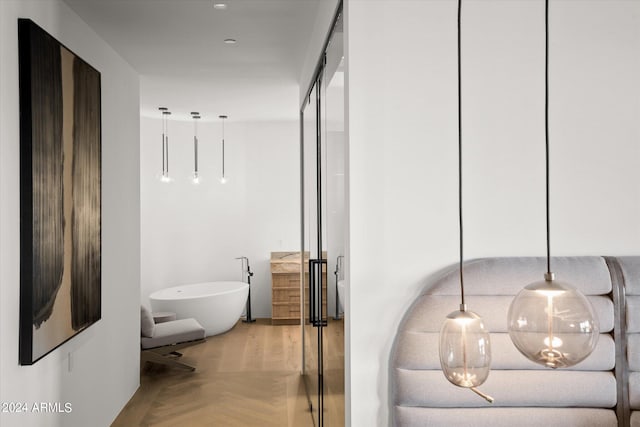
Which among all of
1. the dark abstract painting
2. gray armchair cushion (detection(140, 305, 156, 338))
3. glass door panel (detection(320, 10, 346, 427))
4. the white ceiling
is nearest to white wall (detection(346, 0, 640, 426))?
glass door panel (detection(320, 10, 346, 427))

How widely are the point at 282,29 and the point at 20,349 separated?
7.84ft

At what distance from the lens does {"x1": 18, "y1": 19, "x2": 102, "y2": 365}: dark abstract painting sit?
2.44 m

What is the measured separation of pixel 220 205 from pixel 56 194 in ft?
17.8

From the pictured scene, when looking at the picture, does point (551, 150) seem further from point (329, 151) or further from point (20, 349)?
point (20, 349)

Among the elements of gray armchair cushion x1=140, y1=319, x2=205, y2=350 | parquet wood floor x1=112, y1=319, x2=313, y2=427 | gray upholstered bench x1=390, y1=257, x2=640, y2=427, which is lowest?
parquet wood floor x1=112, y1=319, x2=313, y2=427

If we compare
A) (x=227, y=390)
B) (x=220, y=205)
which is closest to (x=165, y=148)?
(x=220, y=205)

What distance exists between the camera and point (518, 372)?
2.07 metres

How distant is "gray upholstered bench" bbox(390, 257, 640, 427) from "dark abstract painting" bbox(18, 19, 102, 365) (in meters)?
1.65

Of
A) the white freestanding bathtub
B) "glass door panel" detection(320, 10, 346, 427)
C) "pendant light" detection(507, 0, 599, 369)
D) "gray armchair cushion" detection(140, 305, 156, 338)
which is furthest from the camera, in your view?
the white freestanding bathtub

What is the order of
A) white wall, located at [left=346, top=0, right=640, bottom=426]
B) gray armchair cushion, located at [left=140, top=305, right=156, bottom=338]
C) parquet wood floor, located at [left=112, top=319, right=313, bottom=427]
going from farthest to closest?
gray armchair cushion, located at [left=140, top=305, right=156, bottom=338], parquet wood floor, located at [left=112, top=319, right=313, bottom=427], white wall, located at [left=346, top=0, right=640, bottom=426]

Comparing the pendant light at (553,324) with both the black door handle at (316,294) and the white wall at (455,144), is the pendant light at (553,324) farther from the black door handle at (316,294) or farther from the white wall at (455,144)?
the black door handle at (316,294)

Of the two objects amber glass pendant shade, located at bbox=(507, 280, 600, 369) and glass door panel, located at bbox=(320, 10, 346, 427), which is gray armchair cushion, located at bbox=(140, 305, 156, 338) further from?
amber glass pendant shade, located at bbox=(507, 280, 600, 369)

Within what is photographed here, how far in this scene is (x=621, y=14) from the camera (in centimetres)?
220

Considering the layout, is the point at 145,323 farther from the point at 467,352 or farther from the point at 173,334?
the point at 467,352
